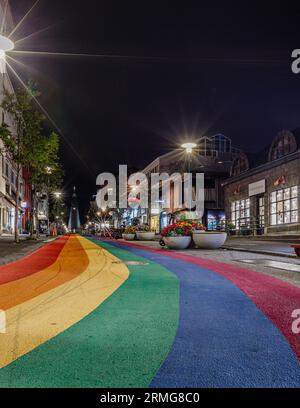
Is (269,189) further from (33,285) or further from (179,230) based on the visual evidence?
(33,285)

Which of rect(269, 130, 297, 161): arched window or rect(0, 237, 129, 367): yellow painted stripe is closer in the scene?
rect(0, 237, 129, 367): yellow painted stripe

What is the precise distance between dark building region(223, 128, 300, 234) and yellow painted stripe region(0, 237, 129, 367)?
2310 centimetres

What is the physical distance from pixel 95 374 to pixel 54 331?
129 cm

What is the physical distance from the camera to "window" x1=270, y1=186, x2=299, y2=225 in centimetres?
2819

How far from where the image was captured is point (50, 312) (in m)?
4.65

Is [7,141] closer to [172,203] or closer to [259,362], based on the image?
[259,362]

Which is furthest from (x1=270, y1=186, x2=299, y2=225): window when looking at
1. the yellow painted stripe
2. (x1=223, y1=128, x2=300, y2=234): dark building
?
the yellow painted stripe

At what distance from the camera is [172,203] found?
59.8m

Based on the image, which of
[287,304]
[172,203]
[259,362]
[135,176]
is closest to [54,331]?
[259,362]

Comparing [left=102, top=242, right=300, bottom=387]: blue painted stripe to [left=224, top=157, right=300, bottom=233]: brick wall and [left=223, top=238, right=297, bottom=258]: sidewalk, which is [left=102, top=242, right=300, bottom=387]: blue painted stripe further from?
[left=224, top=157, right=300, bottom=233]: brick wall

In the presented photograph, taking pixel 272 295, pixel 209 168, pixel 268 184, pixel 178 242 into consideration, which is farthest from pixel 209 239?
pixel 209 168

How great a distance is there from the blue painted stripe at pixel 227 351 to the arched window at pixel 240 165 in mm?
34568

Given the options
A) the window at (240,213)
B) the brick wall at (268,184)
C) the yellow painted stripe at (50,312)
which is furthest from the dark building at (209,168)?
the yellow painted stripe at (50,312)

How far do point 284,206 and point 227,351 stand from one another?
28676mm
